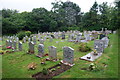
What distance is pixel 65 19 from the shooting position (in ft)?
126

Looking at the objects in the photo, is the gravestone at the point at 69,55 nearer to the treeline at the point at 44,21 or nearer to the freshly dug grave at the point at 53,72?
the freshly dug grave at the point at 53,72

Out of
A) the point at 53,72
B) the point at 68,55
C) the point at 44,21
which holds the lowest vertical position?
the point at 53,72

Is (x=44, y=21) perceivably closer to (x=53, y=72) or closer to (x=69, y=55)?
(x=69, y=55)

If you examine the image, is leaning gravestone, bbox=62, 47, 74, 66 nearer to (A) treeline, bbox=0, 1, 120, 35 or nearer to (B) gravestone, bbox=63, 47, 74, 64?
(B) gravestone, bbox=63, 47, 74, 64

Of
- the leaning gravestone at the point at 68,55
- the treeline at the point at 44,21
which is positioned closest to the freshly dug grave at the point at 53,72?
the leaning gravestone at the point at 68,55

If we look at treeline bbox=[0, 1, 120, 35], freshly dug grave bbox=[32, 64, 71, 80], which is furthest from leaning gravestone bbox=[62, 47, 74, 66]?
treeline bbox=[0, 1, 120, 35]

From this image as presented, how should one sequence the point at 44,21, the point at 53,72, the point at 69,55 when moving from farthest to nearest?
the point at 44,21 → the point at 69,55 → the point at 53,72

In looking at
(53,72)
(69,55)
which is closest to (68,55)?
(69,55)

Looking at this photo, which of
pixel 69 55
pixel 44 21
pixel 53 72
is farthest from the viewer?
pixel 44 21

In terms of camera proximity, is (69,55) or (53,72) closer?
(53,72)

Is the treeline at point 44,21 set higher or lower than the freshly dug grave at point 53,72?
higher

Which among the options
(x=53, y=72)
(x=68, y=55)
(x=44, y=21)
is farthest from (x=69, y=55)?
(x=44, y=21)

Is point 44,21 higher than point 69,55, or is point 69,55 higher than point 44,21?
point 44,21

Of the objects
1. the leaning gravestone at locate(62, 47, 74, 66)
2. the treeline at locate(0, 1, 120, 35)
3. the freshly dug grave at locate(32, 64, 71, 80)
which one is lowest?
the freshly dug grave at locate(32, 64, 71, 80)
